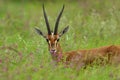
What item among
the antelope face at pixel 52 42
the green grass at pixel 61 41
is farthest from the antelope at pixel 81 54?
the green grass at pixel 61 41

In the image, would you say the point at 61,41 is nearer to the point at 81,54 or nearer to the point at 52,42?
the point at 52,42

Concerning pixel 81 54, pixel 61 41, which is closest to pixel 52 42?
pixel 81 54

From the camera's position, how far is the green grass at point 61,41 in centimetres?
766

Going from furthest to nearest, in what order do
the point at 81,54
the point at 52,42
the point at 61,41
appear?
the point at 61,41 < the point at 52,42 < the point at 81,54

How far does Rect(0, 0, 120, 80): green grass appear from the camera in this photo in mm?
7656

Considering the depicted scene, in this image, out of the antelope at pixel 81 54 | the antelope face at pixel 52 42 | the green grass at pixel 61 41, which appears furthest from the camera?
the antelope face at pixel 52 42

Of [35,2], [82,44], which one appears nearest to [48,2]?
[35,2]

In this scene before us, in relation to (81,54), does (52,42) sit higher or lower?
higher

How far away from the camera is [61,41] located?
10.6m

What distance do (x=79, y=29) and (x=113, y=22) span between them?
2.52 ft

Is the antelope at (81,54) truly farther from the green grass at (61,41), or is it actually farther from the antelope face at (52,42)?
the green grass at (61,41)

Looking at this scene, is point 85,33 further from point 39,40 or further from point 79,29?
point 39,40

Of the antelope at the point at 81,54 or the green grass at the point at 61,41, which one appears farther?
the antelope at the point at 81,54

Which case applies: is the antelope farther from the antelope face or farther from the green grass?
the green grass
